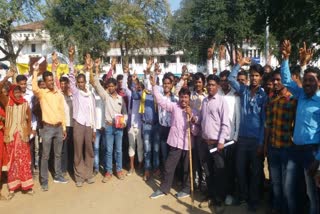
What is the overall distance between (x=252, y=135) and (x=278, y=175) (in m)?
0.68

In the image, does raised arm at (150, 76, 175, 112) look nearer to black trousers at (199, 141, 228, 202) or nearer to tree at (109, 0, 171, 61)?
black trousers at (199, 141, 228, 202)

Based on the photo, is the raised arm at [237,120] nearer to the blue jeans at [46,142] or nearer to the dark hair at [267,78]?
the dark hair at [267,78]

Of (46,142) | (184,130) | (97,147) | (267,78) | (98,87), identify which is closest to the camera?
(267,78)

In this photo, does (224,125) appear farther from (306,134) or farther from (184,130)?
(306,134)

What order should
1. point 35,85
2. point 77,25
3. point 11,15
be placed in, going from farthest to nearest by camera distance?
point 77,25 < point 11,15 < point 35,85

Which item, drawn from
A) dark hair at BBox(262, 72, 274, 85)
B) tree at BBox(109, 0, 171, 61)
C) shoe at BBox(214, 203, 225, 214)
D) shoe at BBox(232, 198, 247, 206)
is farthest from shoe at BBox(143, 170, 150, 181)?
tree at BBox(109, 0, 171, 61)

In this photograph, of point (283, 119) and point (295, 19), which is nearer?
point (283, 119)

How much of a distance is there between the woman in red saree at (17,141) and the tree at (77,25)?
2512cm

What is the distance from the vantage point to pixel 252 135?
5.54 meters

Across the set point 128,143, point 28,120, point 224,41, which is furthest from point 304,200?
point 224,41

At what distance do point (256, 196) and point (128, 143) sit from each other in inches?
130

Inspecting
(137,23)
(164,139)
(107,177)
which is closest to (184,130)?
(164,139)

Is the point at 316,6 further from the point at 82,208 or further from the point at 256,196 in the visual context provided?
the point at 82,208

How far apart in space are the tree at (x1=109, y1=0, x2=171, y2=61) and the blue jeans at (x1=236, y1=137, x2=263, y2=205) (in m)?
28.9
